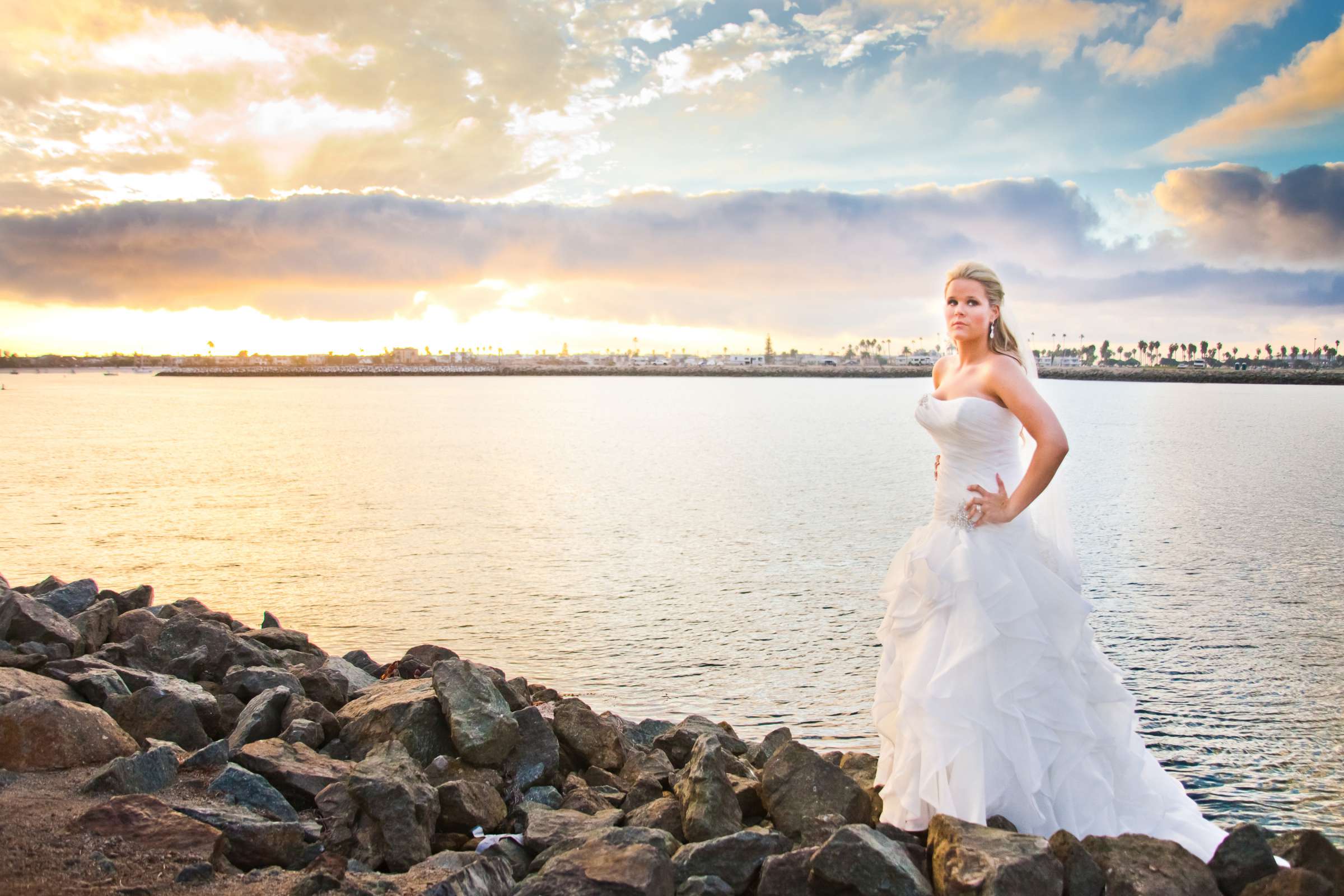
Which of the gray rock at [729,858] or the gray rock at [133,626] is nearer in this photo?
the gray rock at [729,858]

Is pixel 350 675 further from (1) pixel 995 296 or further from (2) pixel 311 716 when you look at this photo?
(1) pixel 995 296

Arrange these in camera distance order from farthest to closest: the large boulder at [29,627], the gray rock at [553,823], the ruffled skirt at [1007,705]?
1. the large boulder at [29,627]
2. the gray rock at [553,823]
3. the ruffled skirt at [1007,705]

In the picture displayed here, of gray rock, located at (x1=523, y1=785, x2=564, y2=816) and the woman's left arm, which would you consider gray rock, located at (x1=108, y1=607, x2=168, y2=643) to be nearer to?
gray rock, located at (x1=523, y1=785, x2=564, y2=816)

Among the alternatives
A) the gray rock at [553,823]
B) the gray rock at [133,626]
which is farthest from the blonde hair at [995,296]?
the gray rock at [133,626]

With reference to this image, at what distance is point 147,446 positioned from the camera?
48.7m

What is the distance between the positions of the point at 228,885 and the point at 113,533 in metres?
21.1

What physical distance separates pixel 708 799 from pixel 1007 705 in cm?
198

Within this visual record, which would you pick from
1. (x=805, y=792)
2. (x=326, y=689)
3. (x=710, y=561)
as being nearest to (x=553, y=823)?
(x=805, y=792)

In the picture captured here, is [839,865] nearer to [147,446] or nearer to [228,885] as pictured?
[228,885]

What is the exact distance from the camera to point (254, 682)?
8594 millimetres

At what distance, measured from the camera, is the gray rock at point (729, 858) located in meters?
5.09

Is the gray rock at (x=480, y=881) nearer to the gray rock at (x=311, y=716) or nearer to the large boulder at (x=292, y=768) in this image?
the large boulder at (x=292, y=768)

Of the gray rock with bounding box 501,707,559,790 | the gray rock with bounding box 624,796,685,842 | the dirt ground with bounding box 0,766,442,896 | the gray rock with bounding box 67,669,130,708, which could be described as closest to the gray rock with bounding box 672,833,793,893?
the gray rock with bounding box 624,796,685,842

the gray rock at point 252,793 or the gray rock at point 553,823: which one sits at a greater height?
the gray rock at point 252,793
